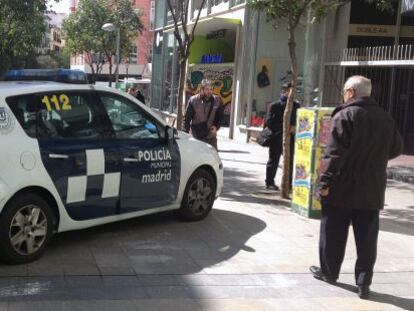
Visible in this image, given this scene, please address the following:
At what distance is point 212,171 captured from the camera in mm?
7766

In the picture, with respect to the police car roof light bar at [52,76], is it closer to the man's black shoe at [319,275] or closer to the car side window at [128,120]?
the car side window at [128,120]

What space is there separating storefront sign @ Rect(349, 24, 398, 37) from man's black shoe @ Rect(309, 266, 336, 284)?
42.6 feet

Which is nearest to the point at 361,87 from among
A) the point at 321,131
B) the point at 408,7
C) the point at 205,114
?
the point at 321,131

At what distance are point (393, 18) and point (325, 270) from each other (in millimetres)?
13830

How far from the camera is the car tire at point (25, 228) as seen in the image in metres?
5.44

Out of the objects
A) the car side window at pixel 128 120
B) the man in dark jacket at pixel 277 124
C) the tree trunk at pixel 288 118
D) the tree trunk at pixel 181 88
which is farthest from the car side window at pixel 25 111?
the tree trunk at pixel 181 88

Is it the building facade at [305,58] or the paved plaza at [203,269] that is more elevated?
the building facade at [305,58]

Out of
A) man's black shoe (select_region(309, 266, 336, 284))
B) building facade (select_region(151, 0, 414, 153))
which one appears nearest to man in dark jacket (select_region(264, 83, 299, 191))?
building facade (select_region(151, 0, 414, 153))

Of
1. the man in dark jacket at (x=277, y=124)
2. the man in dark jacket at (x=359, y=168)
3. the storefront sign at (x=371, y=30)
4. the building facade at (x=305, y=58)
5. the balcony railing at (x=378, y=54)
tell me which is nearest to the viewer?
the man in dark jacket at (x=359, y=168)

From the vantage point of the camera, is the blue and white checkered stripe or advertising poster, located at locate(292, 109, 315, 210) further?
advertising poster, located at locate(292, 109, 315, 210)

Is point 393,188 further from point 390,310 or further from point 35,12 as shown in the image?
point 35,12

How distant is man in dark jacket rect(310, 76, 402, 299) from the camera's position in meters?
5.10

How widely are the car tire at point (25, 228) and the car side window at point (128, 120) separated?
46.5 inches

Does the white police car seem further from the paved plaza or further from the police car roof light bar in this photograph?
the paved plaza
